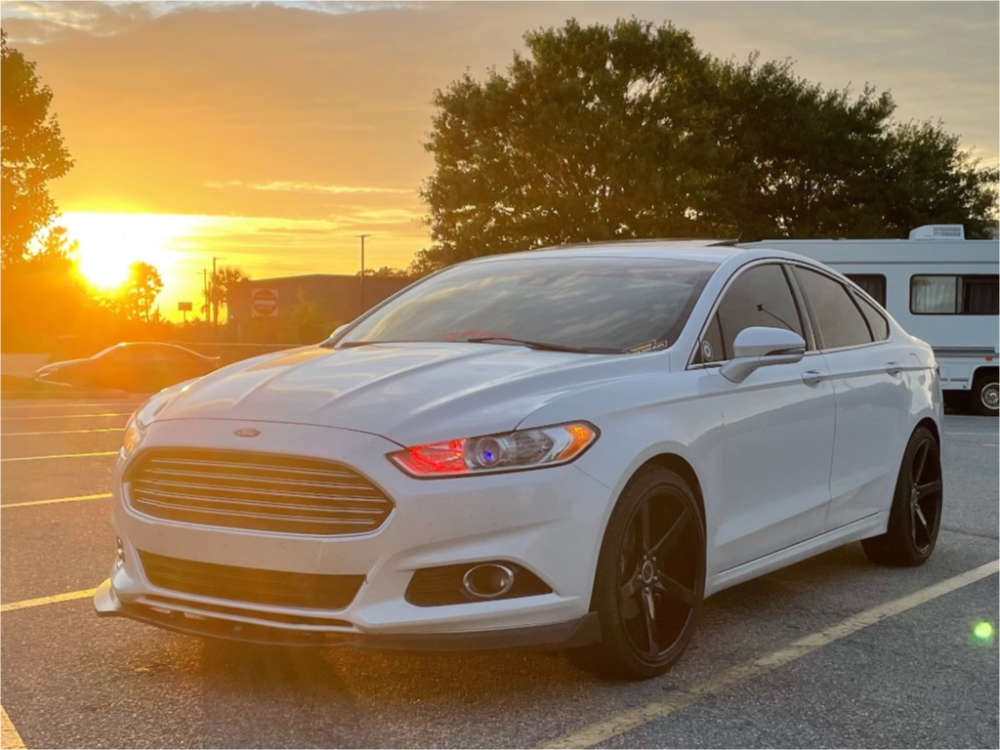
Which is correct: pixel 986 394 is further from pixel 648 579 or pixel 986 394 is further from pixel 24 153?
pixel 24 153

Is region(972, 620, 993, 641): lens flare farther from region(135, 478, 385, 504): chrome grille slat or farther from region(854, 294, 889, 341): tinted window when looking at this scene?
region(135, 478, 385, 504): chrome grille slat

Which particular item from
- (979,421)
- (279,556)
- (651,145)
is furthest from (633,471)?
(651,145)

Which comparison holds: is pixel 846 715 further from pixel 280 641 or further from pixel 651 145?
pixel 651 145

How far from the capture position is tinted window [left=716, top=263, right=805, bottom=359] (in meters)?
5.30

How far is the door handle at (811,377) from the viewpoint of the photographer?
5.57 metres

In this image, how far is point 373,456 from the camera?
3.84 m

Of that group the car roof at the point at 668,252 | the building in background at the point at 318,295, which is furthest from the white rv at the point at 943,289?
the building in background at the point at 318,295

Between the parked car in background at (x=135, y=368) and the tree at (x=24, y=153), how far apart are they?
5.82m

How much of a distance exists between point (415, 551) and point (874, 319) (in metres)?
3.79

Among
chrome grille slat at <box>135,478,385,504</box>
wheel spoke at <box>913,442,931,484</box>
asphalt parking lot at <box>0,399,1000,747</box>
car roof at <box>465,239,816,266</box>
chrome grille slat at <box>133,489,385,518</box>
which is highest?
car roof at <box>465,239,816,266</box>

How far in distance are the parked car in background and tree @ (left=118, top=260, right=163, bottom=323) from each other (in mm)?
8714

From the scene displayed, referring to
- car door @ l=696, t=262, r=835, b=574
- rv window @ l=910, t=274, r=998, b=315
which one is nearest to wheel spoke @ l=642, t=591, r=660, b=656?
car door @ l=696, t=262, r=835, b=574

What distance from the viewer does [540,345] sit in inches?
193

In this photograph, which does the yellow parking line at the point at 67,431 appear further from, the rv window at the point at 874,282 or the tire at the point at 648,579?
the rv window at the point at 874,282
